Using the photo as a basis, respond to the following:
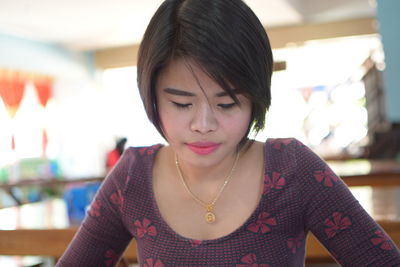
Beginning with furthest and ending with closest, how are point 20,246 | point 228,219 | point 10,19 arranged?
point 10,19, point 20,246, point 228,219

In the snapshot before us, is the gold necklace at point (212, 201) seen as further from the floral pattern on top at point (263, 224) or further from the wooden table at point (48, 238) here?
the wooden table at point (48, 238)

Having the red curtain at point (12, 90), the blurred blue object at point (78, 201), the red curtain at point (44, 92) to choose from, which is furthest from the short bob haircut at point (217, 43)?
the red curtain at point (44, 92)

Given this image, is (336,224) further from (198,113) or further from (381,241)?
(198,113)

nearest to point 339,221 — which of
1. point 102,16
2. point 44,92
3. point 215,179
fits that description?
point 215,179

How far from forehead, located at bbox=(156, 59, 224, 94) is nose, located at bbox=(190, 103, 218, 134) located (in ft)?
0.09

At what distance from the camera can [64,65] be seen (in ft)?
32.3

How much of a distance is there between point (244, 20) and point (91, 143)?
10.2 m

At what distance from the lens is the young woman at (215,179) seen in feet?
2.29

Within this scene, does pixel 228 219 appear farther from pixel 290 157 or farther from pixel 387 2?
pixel 387 2

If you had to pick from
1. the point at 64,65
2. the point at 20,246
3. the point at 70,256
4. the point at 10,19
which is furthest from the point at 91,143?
the point at 70,256

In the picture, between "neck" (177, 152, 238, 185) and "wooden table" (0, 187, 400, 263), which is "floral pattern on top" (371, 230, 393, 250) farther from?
"wooden table" (0, 187, 400, 263)

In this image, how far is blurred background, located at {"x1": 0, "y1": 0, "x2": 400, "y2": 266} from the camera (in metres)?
6.55

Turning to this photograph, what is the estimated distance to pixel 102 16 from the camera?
24.8 ft

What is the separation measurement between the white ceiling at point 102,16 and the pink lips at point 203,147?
5992 mm
